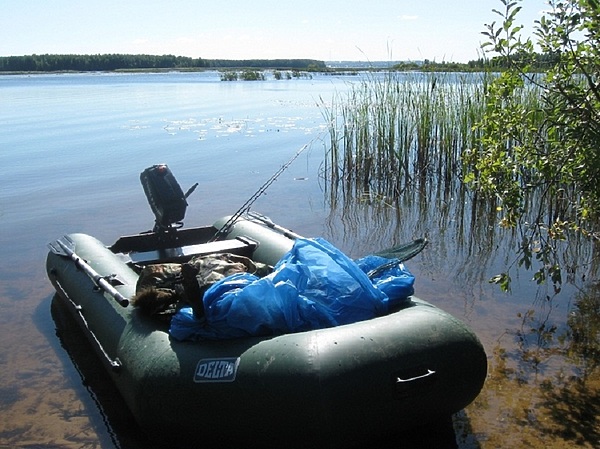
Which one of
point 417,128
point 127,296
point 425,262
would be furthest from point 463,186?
point 127,296

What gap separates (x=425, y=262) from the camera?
6.20 meters

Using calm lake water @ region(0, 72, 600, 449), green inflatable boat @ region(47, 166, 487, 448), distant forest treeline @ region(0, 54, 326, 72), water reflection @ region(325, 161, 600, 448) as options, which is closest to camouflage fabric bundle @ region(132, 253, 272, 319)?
green inflatable boat @ region(47, 166, 487, 448)

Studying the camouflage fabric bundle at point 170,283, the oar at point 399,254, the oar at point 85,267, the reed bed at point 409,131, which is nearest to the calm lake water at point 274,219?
the reed bed at point 409,131

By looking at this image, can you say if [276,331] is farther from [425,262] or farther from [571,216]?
[571,216]

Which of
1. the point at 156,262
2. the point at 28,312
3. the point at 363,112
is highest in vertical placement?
the point at 363,112

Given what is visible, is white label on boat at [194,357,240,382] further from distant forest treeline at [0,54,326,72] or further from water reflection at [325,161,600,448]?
distant forest treeline at [0,54,326,72]

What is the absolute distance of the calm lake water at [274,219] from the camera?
3.63 m

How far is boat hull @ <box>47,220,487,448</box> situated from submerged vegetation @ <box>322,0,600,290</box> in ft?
3.04

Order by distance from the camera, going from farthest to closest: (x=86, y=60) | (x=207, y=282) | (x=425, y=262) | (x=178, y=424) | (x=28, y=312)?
1. (x=86, y=60)
2. (x=425, y=262)
3. (x=28, y=312)
4. (x=207, y=282)
5. (x=178, y=424)

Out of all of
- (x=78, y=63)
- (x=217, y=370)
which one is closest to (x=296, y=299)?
(x=217, y=370)

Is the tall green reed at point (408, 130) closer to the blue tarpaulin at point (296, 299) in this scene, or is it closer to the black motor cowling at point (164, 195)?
the black motor cowling at point (164, 195)

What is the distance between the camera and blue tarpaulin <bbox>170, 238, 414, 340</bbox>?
3221 millimetres

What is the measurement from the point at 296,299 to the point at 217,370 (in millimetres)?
529

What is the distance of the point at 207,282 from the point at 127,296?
583 mm
